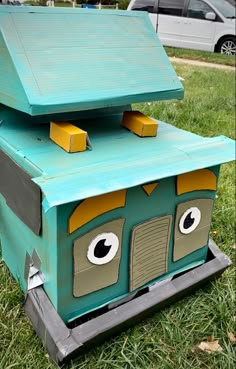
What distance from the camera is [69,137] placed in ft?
3.93

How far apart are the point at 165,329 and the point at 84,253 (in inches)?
17.9

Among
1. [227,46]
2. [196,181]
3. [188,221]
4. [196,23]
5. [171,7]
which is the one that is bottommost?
[227,46]

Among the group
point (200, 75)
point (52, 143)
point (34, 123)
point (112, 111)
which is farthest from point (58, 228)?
point (200, 75)

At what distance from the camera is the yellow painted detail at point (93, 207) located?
45.1 inches

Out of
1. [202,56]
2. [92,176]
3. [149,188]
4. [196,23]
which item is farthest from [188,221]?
[196,23]

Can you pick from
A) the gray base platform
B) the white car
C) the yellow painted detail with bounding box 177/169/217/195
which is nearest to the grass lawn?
the gray base platform

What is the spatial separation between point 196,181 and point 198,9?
Result: 7.73 meters

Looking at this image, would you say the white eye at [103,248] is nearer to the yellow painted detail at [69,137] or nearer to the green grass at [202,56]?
the yellow painted detail at [69,137]

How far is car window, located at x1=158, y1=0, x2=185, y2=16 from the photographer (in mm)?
8305

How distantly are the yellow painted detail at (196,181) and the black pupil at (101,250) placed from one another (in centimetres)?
31

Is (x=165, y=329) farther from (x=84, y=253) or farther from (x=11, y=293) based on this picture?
(x=11, y=293)

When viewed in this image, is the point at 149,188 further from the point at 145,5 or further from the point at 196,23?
the point at 196,23

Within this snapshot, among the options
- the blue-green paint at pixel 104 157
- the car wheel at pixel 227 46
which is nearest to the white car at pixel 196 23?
the car wheel at pixel 227 46

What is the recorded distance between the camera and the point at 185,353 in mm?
1366
